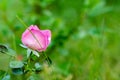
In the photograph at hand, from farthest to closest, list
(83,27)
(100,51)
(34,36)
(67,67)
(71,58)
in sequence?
(83,27) → (71,58) → (67,67) → (100,51) → (34,36)

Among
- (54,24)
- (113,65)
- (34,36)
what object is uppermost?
(54,24)

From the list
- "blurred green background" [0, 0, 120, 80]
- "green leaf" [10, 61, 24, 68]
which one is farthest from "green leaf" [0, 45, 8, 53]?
"blurred green background" [0, 0, 120, 80]

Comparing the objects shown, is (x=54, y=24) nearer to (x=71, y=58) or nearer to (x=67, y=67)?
(x=71, y=58)

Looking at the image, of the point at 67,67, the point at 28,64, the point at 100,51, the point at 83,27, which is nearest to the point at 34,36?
the point at 28,64

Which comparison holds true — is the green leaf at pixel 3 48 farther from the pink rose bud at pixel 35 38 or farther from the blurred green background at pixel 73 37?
the blurred green background at pixel 73 37

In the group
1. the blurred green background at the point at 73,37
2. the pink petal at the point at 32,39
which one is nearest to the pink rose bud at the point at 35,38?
the pink petal at the point at 32,39

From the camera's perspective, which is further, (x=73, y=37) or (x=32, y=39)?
(x=73, y=37)

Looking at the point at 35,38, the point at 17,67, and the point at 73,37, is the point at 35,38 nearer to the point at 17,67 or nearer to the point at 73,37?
the point at 17,67

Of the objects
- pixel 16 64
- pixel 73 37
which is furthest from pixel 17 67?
pixel 73 37

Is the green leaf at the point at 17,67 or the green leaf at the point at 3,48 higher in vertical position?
the green leaf at the point at 3,48

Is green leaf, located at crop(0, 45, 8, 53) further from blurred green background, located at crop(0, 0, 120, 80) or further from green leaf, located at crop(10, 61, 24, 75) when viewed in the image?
blurred green background, located at crop(0, 0, 120, 80)

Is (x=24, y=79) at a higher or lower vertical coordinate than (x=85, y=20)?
lower
